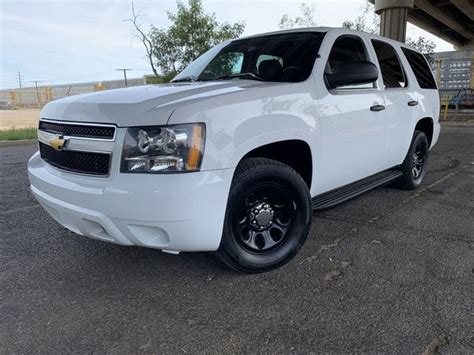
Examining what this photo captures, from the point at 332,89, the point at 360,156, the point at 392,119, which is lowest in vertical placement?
the point at 360,156

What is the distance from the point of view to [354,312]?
2.37 metres

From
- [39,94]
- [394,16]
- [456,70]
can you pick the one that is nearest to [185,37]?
[394,16]

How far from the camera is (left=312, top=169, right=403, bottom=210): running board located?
3333mm

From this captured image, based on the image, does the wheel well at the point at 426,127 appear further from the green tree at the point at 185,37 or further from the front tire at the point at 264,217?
the green tree at the point at 185,37

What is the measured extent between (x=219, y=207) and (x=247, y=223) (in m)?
0.47

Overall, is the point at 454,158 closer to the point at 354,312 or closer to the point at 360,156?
the point at 360,156

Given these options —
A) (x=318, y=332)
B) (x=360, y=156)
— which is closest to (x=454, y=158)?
(x=360, y=156)

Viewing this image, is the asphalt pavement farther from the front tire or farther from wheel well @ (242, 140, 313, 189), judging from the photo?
wheel well @ (242, 140, 313, 189)

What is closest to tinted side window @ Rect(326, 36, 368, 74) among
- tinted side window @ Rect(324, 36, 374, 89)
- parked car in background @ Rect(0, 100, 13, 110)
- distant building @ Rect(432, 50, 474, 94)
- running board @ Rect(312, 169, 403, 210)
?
tinted side window @ Rect(324, 36, 374, 89)

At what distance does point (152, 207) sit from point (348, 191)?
2.09m

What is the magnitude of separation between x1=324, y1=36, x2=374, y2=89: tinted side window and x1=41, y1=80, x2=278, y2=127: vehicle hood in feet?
3.09

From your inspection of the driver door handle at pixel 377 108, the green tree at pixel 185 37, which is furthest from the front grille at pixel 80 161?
the green tree at pixel 185 37

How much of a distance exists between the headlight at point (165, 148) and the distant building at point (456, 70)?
2416 centimetres

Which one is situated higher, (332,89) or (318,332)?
(332,89)
